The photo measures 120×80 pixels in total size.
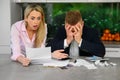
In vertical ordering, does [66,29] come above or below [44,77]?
above

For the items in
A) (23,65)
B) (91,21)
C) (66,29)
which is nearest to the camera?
(23,65)

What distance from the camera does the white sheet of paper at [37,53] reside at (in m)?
1.99

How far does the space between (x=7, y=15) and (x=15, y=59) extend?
1334mm

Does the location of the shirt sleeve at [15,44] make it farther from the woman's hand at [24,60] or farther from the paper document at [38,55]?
the paper document at [38,55]

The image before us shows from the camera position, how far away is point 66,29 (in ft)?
7.53

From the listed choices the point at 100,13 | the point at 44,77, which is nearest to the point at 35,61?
the point at 44,77

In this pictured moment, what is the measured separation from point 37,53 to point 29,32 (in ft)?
1.36

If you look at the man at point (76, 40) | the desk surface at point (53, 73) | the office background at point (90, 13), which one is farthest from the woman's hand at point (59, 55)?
the office background at point (90, 13)

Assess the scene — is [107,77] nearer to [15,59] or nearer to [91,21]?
[15,59]

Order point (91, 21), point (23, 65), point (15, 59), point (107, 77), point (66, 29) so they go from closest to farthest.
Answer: point (107, 77), point (23, 65), point (15, 59), point (66, 29), point (91, 21)

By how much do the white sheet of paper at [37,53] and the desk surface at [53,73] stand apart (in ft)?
0.28

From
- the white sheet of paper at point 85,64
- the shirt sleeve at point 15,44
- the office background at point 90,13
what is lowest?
the white sheet of paper at point 85,64

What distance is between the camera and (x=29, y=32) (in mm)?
2363

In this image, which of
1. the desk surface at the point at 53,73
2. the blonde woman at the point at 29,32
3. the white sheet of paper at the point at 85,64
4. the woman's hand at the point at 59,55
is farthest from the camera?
the blonde woman at the point at 29,32
